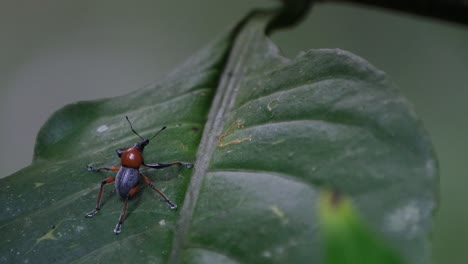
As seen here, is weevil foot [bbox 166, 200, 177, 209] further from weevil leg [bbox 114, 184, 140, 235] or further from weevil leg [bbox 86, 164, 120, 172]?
weevil leg [bbox 86, 164, 120, 172]

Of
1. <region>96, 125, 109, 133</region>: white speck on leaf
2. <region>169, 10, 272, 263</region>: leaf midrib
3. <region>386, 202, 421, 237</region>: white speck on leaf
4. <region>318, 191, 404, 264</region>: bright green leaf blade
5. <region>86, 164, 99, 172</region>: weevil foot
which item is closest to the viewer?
<region>318, 191, 404, 264</region>: bright green leaf blade

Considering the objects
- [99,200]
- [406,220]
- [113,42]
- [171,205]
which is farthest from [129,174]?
[113,42]

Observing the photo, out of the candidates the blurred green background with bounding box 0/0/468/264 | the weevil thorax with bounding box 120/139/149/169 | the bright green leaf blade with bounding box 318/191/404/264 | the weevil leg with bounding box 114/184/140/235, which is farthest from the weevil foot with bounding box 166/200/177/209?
the blurred green background with bounding box 0/0/468/264

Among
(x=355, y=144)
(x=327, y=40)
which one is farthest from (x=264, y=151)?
(x=327, y=40)

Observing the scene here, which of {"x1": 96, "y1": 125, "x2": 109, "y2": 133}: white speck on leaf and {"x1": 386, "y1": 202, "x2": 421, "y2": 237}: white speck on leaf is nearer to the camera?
{"x1": 386, "y1": 202, "x2": 421, "y2": 237}: white speck on leaf

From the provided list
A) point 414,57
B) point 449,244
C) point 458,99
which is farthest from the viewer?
point 414,57

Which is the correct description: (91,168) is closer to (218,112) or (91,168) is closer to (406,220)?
(218,112)

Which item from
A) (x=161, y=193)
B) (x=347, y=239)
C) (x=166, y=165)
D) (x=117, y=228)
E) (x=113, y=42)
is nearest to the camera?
(x=347, y=239)

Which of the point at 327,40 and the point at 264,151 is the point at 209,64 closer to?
the point at 264,151
